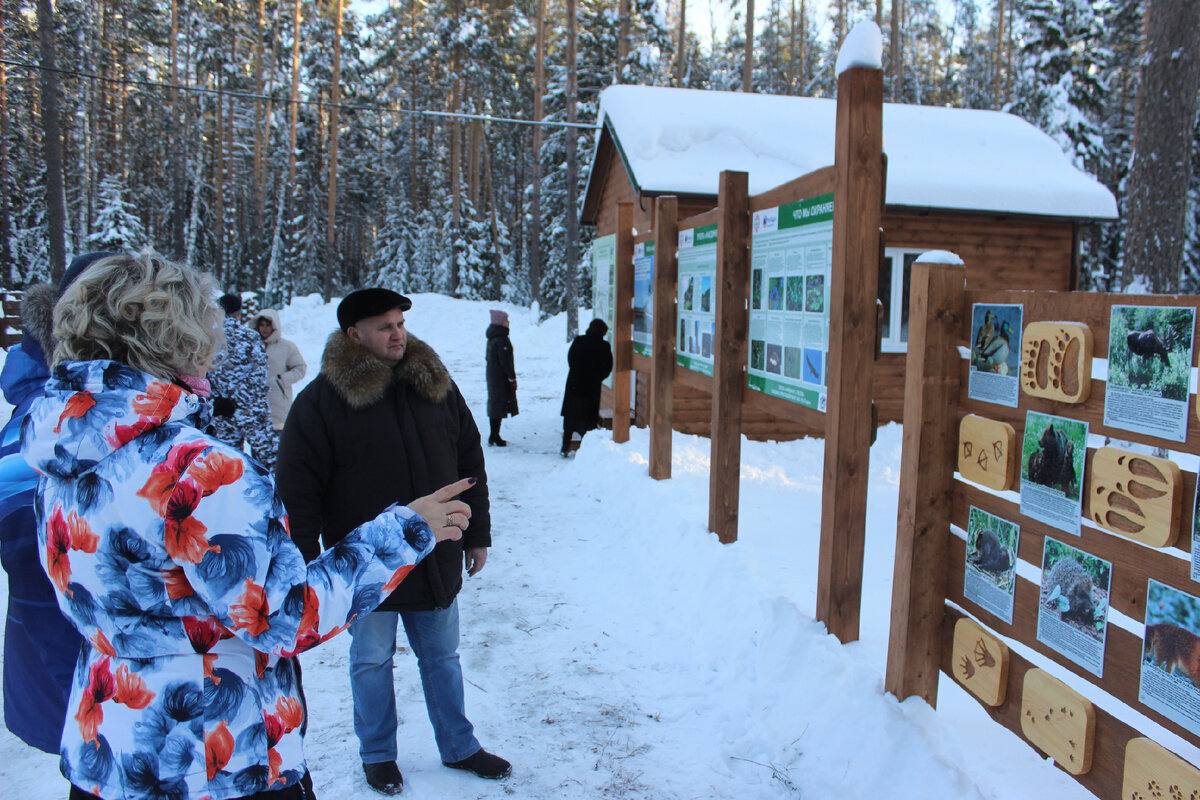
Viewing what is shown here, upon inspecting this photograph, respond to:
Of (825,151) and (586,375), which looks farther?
(825,151)

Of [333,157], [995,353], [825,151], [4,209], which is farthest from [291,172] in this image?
[995,353]

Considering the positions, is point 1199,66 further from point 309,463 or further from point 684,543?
point 309,463

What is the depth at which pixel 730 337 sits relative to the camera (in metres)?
5.25

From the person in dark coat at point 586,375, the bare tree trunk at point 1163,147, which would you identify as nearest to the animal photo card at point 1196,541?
the person in dark coat at point 586,375

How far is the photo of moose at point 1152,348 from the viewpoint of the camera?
1897 millimetres

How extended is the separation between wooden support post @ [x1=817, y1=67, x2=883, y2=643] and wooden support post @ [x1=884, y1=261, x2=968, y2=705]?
64cm

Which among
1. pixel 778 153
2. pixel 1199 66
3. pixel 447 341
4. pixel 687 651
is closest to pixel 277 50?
pixel 447 341

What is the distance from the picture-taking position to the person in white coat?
698 centimetres

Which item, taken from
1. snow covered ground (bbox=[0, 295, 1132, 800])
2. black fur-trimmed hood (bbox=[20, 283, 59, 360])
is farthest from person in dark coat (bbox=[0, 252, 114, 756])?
snow covered ground (bbox=[0, 295, 1132, 800])

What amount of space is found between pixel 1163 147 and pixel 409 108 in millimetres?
33500

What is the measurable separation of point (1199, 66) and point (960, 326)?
28.7ft

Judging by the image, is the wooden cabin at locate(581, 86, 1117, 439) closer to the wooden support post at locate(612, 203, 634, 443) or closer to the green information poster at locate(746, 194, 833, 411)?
the wooden support post at locate(612, 203, 634, 443)

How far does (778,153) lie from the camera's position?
1048 centimetres

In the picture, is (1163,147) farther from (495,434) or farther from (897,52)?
(897,52)
